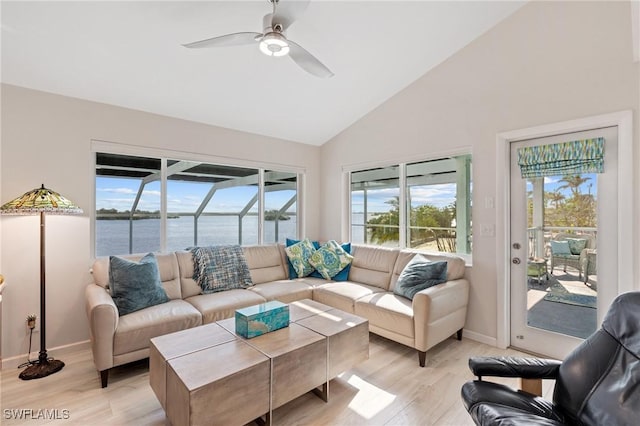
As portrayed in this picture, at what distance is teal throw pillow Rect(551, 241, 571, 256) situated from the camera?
2572mm

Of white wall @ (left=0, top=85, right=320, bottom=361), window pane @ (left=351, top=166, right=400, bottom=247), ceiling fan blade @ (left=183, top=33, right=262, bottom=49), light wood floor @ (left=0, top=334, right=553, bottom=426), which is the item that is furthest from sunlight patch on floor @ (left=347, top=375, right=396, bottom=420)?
white wall @ (left=0, top=85, right=320, bottom=361)

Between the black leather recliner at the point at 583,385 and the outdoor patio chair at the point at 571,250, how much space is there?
4.10 ft

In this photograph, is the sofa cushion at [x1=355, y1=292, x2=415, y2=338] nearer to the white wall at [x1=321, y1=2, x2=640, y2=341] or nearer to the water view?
the white wall at [x1=321, y1=2, x2=640, y2=341]

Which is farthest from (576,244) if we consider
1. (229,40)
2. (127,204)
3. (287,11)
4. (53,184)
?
(53,184)

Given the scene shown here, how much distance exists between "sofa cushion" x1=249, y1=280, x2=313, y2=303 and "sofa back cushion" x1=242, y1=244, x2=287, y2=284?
6.3 inches

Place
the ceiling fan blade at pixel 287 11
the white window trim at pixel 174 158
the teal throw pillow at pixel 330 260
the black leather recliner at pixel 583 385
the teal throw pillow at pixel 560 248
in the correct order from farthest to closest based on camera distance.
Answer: the teal throw pillow at pixel 330 260 < the white window trim at pixel 174 158 < the teal throw pillow at pixel 560 248 < the ceiling fan blade at pixel 287 11 < the black leather recliner at pixel 583 385

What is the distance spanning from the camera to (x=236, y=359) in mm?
1704

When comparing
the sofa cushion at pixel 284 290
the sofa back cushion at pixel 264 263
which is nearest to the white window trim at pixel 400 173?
the sofa back cushion at pixel 264 263

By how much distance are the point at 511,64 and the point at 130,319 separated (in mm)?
4067

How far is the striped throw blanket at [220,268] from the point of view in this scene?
10.5 feet

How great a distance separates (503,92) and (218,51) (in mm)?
2720

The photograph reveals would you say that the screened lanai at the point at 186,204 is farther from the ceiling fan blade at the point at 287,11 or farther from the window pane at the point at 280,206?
the ceiling fan blade at the point at 287,11

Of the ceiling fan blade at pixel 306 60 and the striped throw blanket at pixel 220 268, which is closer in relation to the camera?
the ceiling fan blade at pixel 306 60

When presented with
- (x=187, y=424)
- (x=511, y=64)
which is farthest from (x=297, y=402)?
(x=511, y=64)
